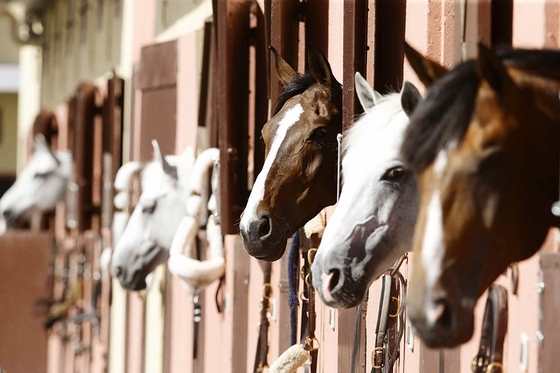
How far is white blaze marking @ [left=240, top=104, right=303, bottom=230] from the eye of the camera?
3.18m

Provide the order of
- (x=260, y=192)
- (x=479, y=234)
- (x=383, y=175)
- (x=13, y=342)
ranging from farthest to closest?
(x=13, y=342) < (x=260, y=192) < (x=383, y=175) < (x=479, y=234)

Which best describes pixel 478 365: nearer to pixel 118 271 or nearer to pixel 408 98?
pixel 408 98

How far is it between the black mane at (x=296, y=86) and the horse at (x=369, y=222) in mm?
589

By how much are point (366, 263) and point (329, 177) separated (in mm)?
566

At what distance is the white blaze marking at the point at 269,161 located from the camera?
3.18 metres

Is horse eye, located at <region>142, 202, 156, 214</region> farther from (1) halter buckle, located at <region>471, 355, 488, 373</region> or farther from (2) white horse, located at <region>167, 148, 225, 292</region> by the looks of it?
(1) halter buckle, located at <region>471, 355, 488, 373</region>

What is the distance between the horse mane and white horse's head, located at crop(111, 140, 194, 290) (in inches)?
126

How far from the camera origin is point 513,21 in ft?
9.05

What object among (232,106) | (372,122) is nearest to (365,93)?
(372,122)

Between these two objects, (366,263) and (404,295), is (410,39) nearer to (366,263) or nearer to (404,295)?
(404,295)

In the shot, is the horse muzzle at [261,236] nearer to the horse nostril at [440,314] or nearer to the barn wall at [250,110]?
the barn wall at [250,110]

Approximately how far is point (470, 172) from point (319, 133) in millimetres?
1150

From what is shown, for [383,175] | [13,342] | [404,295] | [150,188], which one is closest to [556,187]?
[383,175]

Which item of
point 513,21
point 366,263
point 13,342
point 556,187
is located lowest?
point 13,342
